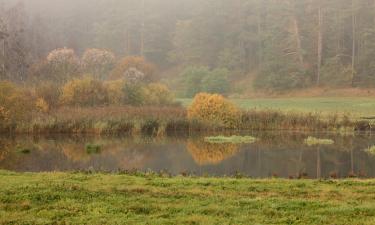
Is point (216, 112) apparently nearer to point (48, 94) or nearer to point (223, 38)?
point (48, 94)

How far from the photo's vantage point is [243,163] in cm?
2239

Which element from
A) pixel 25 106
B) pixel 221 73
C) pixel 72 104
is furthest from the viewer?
pixel 221 73

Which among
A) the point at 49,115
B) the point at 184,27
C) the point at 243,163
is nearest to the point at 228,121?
the point at 49,115

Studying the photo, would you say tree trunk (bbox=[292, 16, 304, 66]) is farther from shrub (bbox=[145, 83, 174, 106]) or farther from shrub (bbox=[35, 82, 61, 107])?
shrub (bbox=[35, 82, 61, 107])

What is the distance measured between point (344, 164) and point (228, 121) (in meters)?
16.2

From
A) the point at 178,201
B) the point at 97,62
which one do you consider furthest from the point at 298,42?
Answer: the point at 178,201

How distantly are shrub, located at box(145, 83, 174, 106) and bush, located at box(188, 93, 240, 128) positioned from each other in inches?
418

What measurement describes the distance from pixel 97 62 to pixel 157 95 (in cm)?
1822

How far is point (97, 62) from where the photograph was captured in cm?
6588

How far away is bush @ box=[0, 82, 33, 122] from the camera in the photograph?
110 ft

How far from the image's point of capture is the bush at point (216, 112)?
3844 cm

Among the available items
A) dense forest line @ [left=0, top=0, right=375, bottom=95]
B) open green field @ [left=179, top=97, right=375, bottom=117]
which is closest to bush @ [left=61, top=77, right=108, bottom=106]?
open green field @ [left=179, top=97, right=375, bottom=117]

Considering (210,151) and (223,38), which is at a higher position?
(223,38)

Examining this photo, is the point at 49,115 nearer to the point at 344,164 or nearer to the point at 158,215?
the point at 344,164
